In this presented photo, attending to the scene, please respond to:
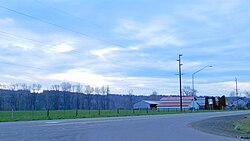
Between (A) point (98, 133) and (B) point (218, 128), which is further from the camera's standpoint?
(B) point (218, 128)

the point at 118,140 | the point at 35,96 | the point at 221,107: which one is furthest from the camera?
the point at 35,96

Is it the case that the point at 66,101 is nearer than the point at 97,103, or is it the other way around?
the point at 66,101

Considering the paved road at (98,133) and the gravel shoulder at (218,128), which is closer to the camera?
the paved road at (98,133)

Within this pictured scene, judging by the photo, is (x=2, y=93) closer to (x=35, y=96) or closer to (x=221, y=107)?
(x=35, y=96)

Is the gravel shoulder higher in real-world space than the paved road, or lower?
lower

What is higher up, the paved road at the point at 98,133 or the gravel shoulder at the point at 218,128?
the paved road at the point at 98,133

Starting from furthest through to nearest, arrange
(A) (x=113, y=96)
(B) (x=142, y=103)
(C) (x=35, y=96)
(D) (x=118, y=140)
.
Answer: (A) (x=113, y=96), (B) (x=142, y=103), (C) (x=35, y=96), (D) (x=118, y=140)

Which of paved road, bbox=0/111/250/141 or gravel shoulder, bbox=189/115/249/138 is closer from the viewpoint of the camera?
paved road, bbox=0/111/250/141

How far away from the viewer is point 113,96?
188250 millimetres

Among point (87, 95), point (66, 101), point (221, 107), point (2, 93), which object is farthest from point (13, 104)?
point (221, 107)

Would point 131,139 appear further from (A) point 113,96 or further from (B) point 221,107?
(A) point 113,96

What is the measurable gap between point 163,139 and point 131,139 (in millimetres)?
1498

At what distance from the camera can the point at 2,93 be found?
13512 centimetres

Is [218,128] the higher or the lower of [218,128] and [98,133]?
the lower
